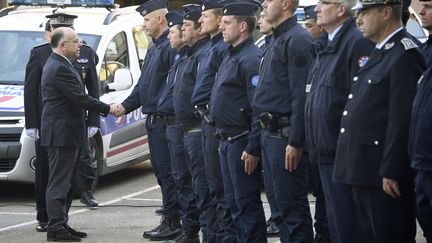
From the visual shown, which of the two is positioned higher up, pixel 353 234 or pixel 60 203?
pixel 353 234

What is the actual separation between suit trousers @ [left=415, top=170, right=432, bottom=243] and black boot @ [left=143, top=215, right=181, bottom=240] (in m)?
4.36

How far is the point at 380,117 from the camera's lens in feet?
20.9

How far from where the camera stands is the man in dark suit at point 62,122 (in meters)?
10.3

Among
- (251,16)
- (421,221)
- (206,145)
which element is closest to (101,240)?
(206,145)

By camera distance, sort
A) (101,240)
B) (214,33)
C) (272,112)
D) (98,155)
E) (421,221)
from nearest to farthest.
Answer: (421,221)
(272,112)
(214,33)
(101,240)
(98,155)

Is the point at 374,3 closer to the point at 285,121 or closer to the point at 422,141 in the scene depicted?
the point at 422,141

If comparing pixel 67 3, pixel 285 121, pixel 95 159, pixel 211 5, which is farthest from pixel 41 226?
pixel 67 3

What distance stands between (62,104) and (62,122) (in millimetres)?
171

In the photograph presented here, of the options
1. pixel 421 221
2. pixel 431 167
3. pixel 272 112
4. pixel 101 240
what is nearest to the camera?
pixel 431 167

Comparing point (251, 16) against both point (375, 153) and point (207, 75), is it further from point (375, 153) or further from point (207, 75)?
point (375, 153)

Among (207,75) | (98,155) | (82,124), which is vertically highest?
(207,75)

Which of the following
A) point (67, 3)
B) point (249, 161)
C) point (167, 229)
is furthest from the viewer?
point (67, 3)

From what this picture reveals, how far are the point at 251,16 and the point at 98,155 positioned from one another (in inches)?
198

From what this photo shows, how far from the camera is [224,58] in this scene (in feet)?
29.1
